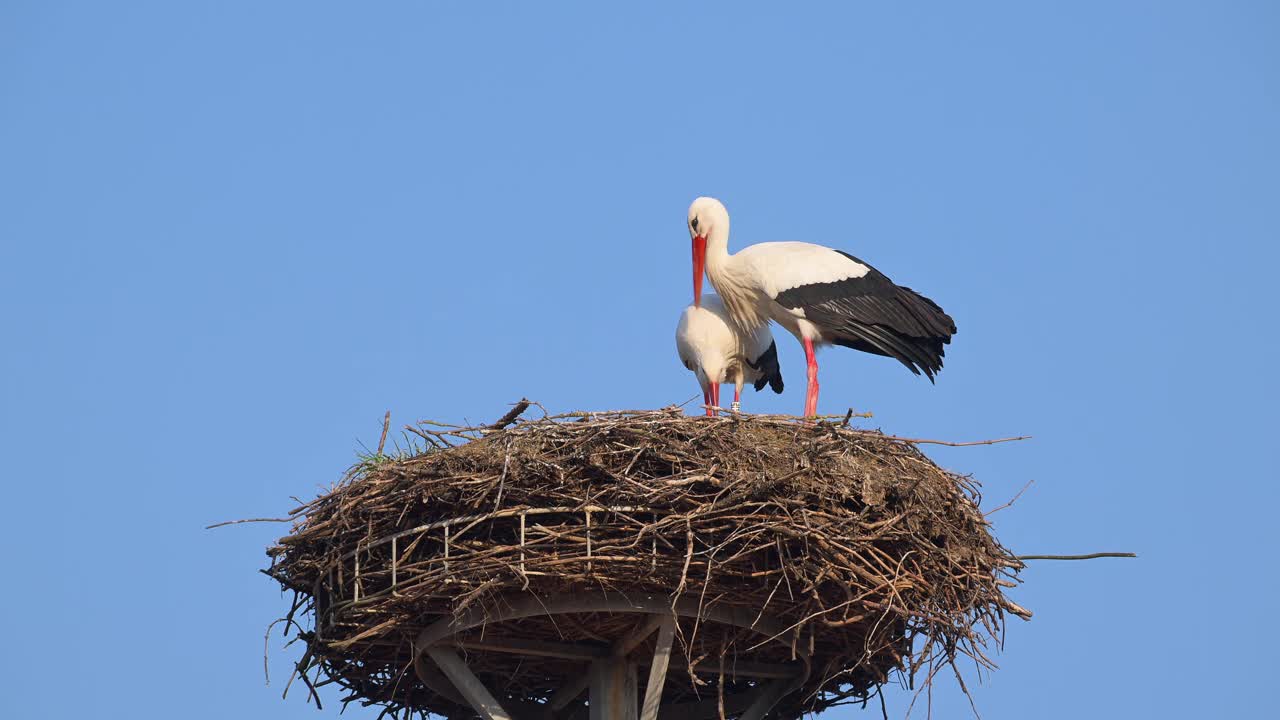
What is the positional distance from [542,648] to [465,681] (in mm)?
540

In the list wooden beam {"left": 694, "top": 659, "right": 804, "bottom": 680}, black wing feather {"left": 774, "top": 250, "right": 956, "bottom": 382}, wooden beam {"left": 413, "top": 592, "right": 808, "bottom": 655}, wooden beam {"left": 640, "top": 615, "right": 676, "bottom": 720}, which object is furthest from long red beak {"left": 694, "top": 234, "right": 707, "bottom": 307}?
wooden beam {"left": 413, "top": 592, "right": 808, "bottom": 655}

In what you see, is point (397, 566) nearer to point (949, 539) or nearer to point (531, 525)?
point (531, 525)

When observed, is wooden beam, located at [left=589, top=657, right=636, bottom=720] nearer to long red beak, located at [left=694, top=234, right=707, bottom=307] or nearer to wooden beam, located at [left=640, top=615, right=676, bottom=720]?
wooden beam, located at [left=640, top=615, right=676, bottom=720]

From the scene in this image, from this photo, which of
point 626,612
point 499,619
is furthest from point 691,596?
point 499,619

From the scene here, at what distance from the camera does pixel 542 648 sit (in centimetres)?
1014

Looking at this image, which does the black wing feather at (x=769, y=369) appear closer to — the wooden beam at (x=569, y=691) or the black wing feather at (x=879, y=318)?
the black wing feather at (x=879, y=318)

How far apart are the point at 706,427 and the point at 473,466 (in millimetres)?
1222

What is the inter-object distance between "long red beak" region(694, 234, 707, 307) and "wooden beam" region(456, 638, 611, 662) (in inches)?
145

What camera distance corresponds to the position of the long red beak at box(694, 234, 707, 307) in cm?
1313

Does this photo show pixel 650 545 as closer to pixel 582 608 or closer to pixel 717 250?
pixel 582 608

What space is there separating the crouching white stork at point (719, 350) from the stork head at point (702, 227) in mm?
207

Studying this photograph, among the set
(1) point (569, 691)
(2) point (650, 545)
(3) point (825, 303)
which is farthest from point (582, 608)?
(3) point (825, 303)

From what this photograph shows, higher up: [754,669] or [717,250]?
[717,250]

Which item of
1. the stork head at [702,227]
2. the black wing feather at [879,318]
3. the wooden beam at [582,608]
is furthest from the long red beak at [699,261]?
the wooden beam at [582,608]
